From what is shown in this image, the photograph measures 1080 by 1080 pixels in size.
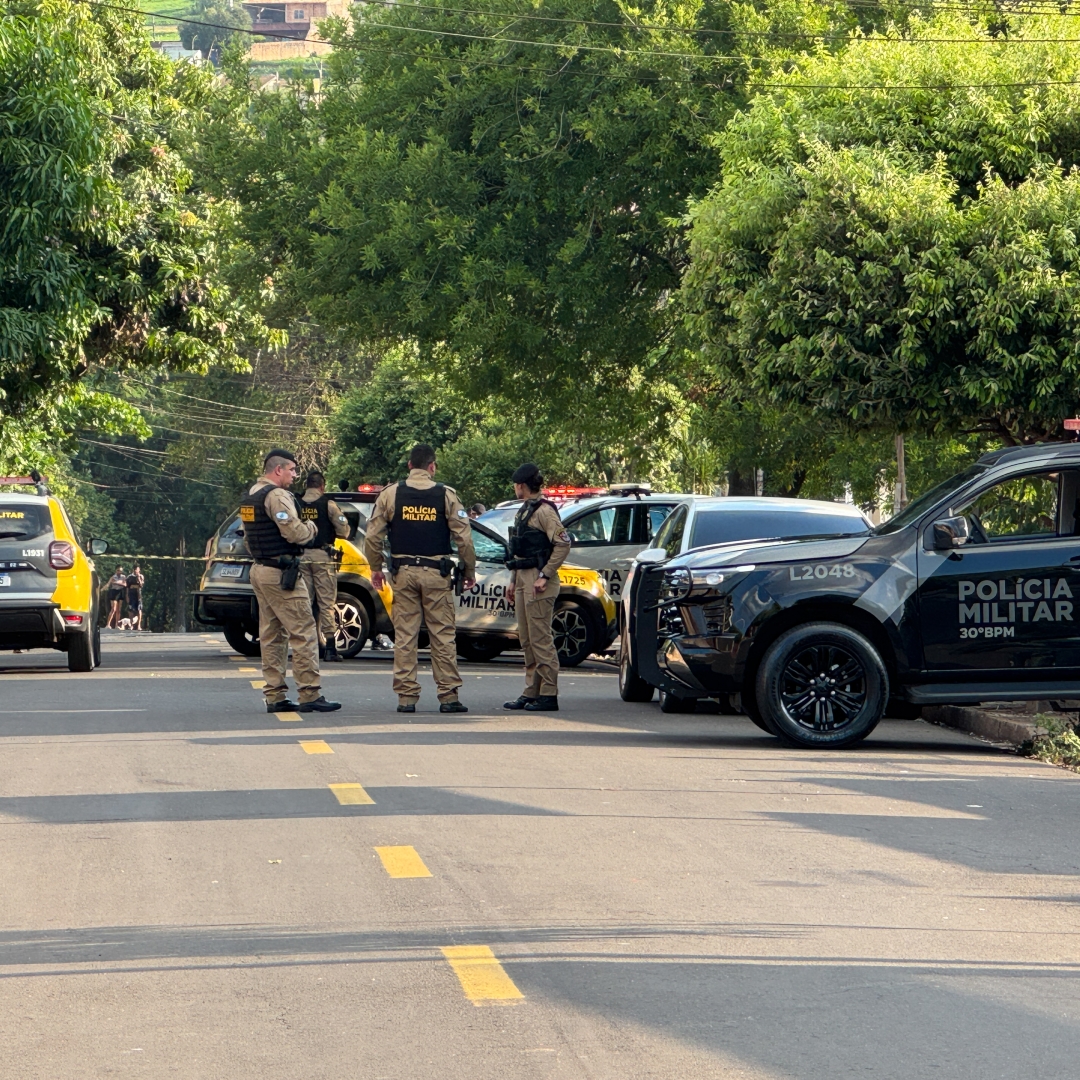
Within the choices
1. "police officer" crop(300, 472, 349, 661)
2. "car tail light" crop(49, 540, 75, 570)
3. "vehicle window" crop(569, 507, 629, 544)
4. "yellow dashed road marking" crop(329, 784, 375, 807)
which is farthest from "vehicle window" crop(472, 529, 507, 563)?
"yellow dashed road marking" crop(329, 784, 375, 807)

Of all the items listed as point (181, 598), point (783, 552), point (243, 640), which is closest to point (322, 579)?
point (243, 640)

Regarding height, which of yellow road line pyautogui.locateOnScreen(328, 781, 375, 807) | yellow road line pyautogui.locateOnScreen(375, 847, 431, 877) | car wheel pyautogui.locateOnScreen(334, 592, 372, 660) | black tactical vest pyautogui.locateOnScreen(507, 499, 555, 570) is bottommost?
yellow road line pyautogui.locateOnScreen(375, 847, 431, 877)

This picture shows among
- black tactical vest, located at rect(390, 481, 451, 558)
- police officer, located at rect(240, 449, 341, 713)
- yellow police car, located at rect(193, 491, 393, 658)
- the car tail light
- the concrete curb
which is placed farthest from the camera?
yellow police car, located at rect(193, 491, 393, 658)

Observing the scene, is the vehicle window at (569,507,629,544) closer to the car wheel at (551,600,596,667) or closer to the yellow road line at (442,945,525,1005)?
the car wheel at (551,600,596,667)

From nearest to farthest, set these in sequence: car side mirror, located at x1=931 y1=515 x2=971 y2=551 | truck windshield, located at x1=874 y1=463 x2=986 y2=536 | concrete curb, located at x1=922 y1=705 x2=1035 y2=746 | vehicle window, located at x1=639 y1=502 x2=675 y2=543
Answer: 1. car side mirror, located at x1=931 y1=515 x2=971 y2=551
2. truck windshield, located at x1=874 y1=463 x2=986 y2=536
3. concrete curb, located at x1=922 y1=705 x2=1035 y2=746
4. vehicle window, located at x1=639 y1=502 x2=675 y2=543

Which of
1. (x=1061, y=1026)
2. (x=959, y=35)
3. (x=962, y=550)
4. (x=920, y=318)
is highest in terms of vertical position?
(x=959, y=35)

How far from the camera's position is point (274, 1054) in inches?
207

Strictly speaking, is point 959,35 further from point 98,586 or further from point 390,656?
point 98,586

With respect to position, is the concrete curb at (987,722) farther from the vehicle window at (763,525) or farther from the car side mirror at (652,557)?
the car side mirror at (652,557)

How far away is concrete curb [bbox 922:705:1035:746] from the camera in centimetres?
1305

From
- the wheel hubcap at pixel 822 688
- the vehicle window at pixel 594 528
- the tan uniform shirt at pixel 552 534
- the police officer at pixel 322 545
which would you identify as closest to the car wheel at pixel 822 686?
the wheel hubcap at pixel 822 688

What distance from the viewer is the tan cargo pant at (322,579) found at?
19.2 metres

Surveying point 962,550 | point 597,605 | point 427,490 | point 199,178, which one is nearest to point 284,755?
point 427,490

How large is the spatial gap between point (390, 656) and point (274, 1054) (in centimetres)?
1687
